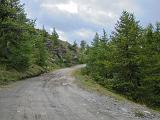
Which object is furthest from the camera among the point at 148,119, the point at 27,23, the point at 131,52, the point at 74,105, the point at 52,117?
the point at 27,23

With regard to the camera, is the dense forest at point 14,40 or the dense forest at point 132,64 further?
the dense forest at point 14,40

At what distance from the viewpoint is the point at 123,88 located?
37.0m

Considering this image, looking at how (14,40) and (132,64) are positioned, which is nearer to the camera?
(132,64)

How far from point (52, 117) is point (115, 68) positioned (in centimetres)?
2177

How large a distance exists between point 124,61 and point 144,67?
8.01ft

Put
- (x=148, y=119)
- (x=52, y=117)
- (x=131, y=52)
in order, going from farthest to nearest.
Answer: (x=131, y=52), (x=148, y=119), (x=52, y=117)

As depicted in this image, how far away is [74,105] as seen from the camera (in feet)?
68.1

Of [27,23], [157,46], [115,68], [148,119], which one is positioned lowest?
[148,119]

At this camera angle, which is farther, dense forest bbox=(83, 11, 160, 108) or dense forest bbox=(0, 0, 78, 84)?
dense forest bbox=(0, 0, 78, 84)

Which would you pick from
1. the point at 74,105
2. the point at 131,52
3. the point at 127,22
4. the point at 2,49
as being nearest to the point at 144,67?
the point at 131,52

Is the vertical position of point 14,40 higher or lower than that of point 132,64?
higher

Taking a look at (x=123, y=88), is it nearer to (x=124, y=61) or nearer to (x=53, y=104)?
(x=124, y=61)

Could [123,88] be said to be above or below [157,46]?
below

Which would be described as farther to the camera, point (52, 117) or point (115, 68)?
point (115, 68)
